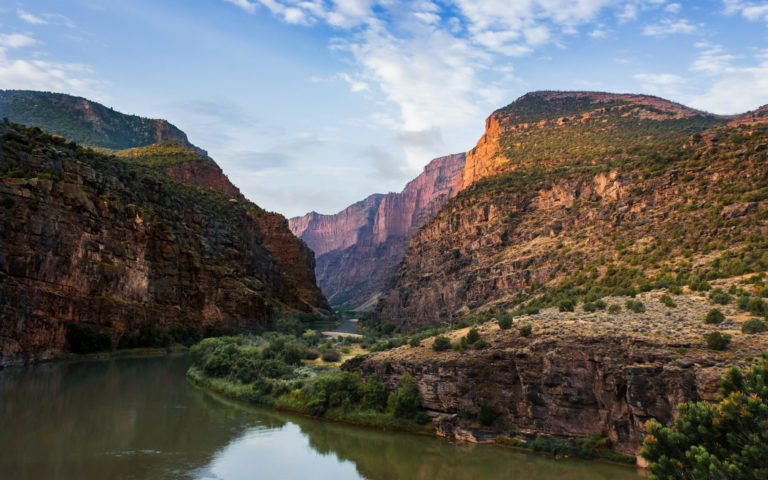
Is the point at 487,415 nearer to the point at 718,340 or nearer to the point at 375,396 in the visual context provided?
the point at 375,396

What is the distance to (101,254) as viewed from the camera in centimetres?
5228

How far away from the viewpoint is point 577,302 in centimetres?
3769

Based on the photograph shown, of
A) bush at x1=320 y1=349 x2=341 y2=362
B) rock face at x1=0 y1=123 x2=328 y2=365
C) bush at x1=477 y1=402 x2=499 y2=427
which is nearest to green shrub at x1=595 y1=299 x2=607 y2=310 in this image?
bush at x1=477 y1=402 x2=499 y2=427

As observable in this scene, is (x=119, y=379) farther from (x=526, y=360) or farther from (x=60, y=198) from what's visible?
(x=526, y=360)

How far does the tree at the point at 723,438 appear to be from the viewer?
1129cm

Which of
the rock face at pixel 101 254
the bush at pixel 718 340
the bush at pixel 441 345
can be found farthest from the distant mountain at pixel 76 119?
the bush at pixel 718 340

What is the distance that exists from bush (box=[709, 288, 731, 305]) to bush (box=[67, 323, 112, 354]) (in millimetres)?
54371

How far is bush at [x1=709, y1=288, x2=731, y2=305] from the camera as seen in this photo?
2662cm

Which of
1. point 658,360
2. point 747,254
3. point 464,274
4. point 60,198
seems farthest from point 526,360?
point 60,198

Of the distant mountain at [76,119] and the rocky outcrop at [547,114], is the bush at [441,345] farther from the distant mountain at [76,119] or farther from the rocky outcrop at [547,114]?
the distant mountain at [76,119]

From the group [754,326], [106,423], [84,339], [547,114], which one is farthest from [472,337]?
[547,114]

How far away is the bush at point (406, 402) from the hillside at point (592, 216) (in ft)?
60.4

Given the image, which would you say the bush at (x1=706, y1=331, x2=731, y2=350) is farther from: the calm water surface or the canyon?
the canyon

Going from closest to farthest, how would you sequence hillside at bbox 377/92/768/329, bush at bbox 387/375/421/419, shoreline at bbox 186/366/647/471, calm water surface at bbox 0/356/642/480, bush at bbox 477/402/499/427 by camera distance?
→ calm water surface at bbox 0/356/642/480 < shoreline at bbox 186/366/647/471 < bush at bbox 477/402/499/427 < bush at bbox 387/375/421/419 < hillside at bbox 377/92/768/329
